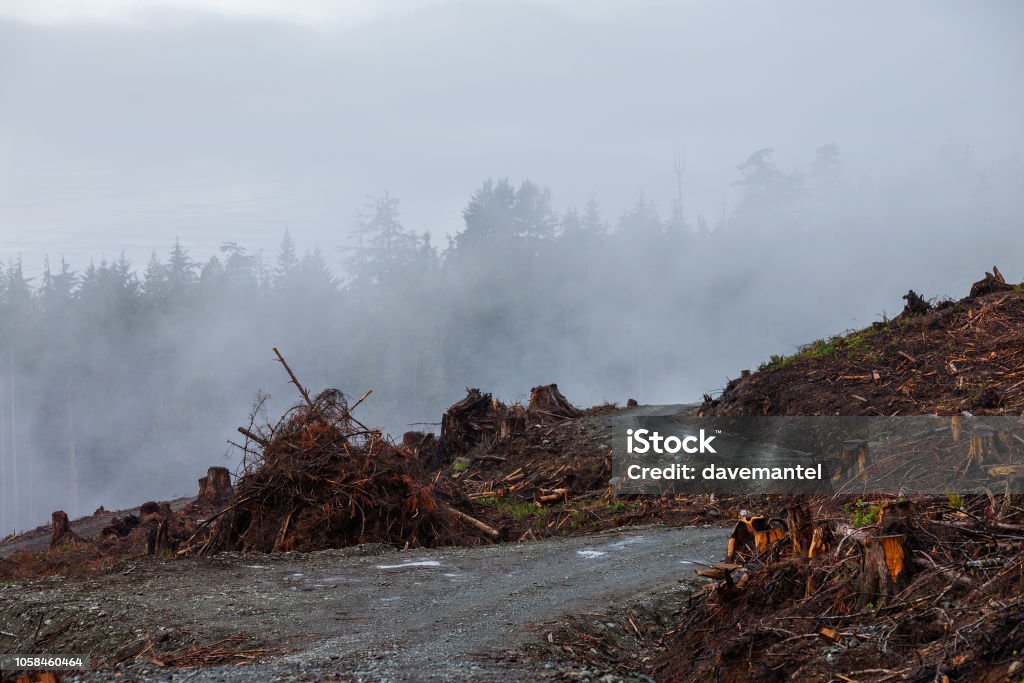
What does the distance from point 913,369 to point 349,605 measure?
1219 cm

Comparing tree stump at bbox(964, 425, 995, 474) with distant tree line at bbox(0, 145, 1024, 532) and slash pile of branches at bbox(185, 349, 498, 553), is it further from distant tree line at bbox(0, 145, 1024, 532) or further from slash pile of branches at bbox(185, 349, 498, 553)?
distant tree line at bbox(0, 145, 1024, 532)

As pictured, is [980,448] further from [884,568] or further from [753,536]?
[884,568]

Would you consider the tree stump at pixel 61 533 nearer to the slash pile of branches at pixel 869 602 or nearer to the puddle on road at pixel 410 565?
the puddle on road at pixel 410 565

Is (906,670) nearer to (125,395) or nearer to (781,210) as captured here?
(125,395)

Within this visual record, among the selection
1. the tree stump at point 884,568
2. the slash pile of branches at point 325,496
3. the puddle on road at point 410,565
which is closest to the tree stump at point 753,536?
the tree stump at point 884,568

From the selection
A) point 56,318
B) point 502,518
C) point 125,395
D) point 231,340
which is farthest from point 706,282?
point 502,518

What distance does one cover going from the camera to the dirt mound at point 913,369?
46.6 feet

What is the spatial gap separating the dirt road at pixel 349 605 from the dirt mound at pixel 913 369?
17.3 feet

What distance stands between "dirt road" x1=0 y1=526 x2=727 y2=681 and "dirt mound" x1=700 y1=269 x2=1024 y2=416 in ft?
17.3

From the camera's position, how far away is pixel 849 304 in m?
69.7

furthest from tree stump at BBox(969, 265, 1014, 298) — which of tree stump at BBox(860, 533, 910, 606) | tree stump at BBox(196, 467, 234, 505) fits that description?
tree stump at BBox(196, 467, 234, 505)

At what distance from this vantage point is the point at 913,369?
15953mm

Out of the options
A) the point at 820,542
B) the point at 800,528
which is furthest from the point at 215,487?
the point at 820,542

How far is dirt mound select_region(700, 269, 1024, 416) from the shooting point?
14211mm
